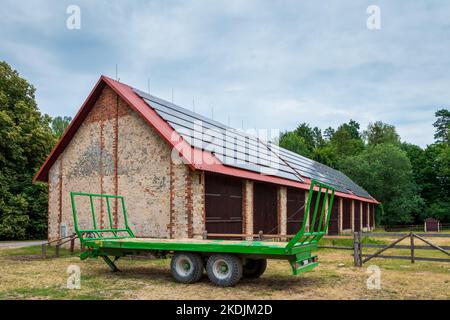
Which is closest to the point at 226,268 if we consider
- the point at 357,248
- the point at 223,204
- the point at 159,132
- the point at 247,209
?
the point at 357,248

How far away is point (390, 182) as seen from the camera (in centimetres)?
5259

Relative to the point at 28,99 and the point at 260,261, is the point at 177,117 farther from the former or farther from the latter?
the point at 28,99

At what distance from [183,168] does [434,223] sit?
132 ft

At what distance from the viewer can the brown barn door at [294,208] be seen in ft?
77.3

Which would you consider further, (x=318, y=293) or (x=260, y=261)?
(x=260, y=261)

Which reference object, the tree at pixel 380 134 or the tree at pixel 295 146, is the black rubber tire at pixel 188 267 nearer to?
the tree at pixel 295 146

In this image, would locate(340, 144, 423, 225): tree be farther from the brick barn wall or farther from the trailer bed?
the trailer bed

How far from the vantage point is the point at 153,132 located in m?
16.7

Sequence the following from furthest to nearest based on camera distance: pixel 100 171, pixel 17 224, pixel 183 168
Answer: pixel 17 224, pixel 100 171, pixel 183 168

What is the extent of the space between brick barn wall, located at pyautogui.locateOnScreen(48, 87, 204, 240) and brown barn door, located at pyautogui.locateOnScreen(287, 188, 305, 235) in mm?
8998

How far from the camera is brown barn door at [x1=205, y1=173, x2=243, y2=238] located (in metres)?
16.5

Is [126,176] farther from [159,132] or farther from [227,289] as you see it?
[227,289]

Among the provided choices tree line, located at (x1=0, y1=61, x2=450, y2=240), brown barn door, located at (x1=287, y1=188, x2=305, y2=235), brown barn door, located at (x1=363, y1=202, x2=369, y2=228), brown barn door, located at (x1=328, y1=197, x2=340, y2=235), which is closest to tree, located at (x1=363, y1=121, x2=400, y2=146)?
tree line, located at (x1=0, y1=61, x2=450, y2=240)

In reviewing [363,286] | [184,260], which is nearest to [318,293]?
[363,286]
